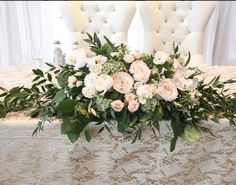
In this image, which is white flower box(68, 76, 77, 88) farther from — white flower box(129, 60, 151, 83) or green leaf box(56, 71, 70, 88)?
white flower box(129, 60, 151, 83)

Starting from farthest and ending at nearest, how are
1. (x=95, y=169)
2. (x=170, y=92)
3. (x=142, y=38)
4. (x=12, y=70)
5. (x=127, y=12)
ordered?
(x=142, y=38), (x=127, y=12), (x=12, y=70), (x=95, y=169), (x=170, y=92)

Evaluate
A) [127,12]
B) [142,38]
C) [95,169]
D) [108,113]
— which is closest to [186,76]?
[108,113]

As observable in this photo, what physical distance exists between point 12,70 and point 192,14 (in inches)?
51.4

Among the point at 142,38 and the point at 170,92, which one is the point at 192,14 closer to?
the point at 142,38

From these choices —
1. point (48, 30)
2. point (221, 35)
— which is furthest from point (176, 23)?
point (48, 30)

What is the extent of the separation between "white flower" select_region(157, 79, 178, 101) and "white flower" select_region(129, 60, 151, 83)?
5 cm

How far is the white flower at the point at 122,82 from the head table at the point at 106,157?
5.8 inches

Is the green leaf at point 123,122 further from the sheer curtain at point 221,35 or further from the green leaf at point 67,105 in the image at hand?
the sheer curtain at point 221,35

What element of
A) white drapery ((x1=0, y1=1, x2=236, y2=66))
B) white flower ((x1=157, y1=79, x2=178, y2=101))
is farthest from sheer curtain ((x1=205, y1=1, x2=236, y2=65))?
white flower ((x1=157, y1=79, x2=178, y2=101))

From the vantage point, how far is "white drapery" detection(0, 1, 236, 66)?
2070 mm

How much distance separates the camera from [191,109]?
0.90m

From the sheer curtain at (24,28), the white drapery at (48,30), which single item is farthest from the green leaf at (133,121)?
the white drapery at (48,30)

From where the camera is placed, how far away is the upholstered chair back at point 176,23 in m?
2.17

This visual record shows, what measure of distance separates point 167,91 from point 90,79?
0.21 metres
